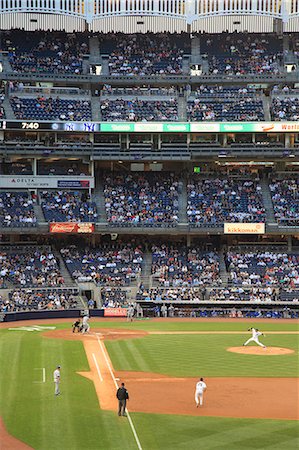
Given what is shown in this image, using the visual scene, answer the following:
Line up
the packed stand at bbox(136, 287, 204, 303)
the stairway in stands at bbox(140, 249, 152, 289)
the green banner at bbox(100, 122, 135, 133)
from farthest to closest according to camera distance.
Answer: the green banner at bbox(100, 122, 135, 133) → the stairway in stands at bbox(140, 249, 152, 289) → the packed stand at bbox(136, 287, 204, 303)

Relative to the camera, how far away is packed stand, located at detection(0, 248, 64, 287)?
6072 cm

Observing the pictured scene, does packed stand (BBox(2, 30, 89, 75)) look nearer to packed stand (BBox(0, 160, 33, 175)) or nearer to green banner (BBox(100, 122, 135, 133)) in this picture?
green banner (BBox(100, 122, 135, 133))

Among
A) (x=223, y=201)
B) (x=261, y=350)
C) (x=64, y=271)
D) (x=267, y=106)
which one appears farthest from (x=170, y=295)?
(x=267, y=106)

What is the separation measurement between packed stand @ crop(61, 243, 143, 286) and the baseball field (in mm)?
14907

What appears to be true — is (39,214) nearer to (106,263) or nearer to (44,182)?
(44,182)

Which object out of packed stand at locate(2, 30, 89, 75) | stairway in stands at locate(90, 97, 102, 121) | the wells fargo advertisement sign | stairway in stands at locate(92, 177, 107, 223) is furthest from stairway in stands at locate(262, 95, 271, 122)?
packed stand at locate(2, 30, 89, 75)

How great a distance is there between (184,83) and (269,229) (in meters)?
19.5

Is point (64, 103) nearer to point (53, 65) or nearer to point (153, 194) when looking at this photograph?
point (53, 65)

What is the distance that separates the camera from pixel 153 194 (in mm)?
70375

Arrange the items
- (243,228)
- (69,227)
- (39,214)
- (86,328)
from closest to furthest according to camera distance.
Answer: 1. (86,328)
2. (69,227)
3. (243,228)
4. (39,214)

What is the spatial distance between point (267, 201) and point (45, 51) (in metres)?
29.6

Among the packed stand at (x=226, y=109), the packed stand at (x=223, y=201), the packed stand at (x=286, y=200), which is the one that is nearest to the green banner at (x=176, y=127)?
the packed stand at (x=226, y=109)

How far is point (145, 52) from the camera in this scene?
7825 cm

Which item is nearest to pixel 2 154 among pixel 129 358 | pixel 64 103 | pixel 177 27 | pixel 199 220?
pixel 64 103
